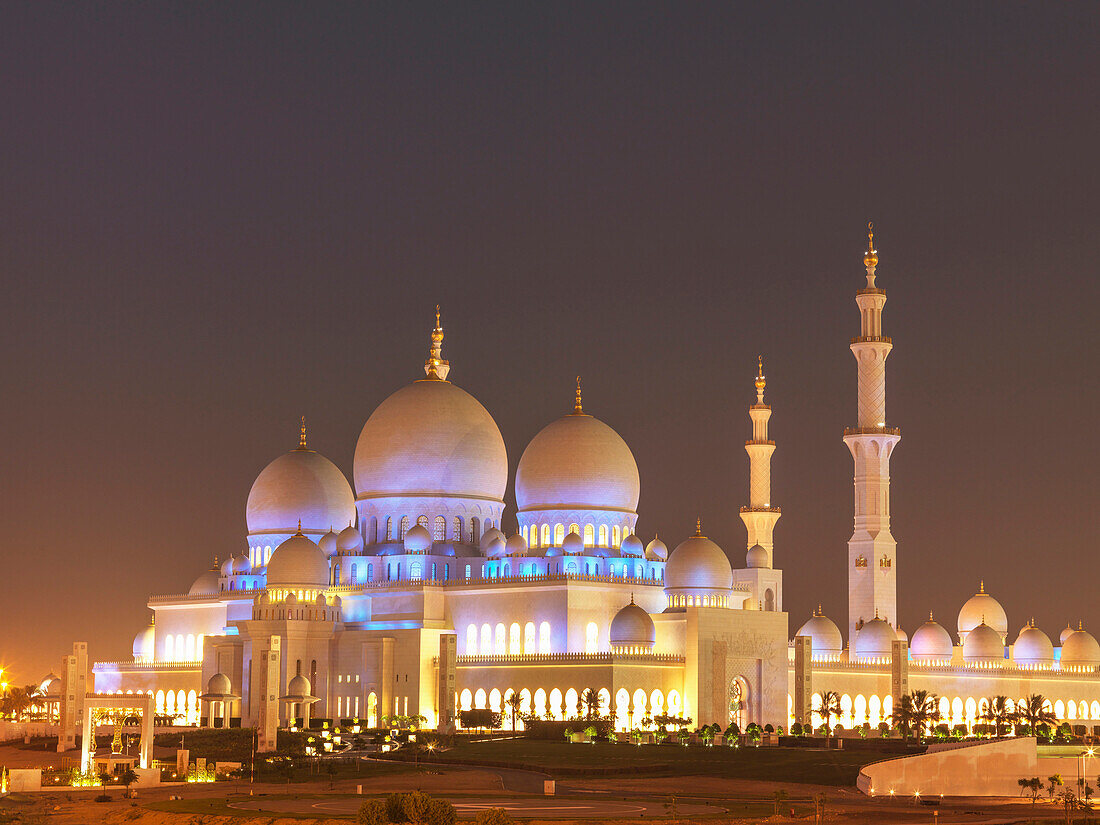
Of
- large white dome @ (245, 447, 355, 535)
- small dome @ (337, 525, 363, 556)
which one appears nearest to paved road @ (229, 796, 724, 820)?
small dome @ (337, 525, 363, 556)

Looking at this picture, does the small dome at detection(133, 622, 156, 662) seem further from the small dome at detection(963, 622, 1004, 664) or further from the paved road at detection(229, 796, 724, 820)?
the paved road at detection(229, 796, 724, 820)

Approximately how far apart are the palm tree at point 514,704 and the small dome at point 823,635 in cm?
1622

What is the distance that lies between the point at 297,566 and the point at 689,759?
23111mm

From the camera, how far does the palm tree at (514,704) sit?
65.4m

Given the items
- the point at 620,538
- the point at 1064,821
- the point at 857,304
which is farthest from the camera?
the point at 857,304

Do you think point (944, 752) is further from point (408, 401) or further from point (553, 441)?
point (408, 401)

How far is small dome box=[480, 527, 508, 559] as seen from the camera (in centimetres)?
7356

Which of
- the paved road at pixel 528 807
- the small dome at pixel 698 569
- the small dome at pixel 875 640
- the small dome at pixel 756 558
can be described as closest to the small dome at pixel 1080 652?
the small dome at pixel 875 640

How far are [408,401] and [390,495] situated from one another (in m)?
4.20

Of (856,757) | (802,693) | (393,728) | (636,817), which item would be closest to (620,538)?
(802,693)

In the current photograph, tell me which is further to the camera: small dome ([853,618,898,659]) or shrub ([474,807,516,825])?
small dome ([853,618,898,659])

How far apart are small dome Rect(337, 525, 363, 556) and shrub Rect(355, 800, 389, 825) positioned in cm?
3931

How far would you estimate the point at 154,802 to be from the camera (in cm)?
4459

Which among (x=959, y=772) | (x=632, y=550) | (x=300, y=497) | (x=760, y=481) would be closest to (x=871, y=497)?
(x=760, y=481)
